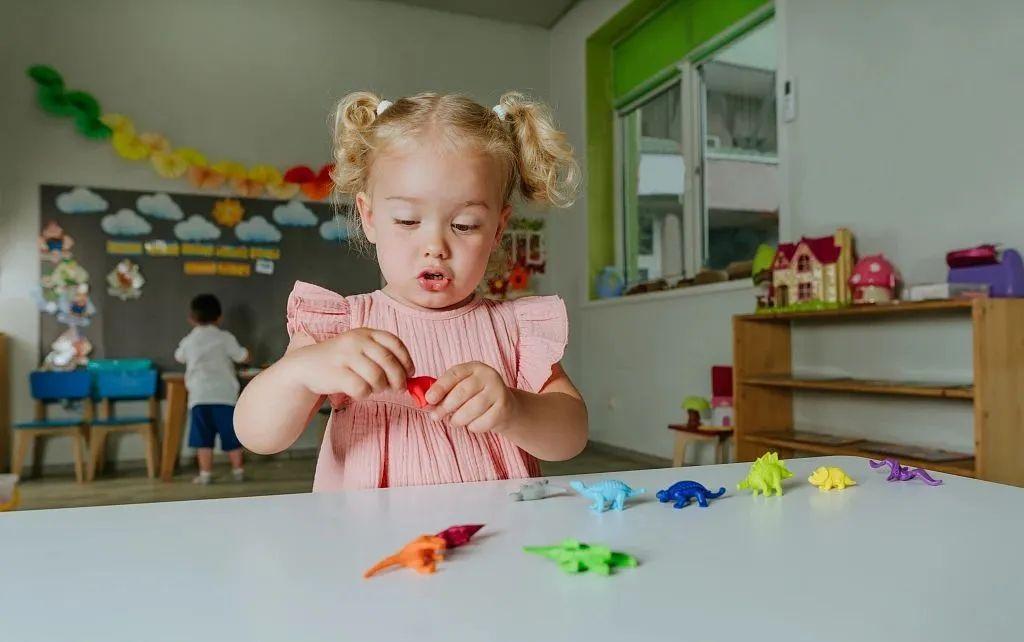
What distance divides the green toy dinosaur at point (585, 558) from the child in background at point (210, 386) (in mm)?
4157

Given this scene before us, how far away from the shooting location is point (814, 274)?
2979mm

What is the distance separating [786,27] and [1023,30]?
117cm

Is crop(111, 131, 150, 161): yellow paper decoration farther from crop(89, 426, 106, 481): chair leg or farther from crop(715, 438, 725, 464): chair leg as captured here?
crop(715, 438, 725, 464): chair leg

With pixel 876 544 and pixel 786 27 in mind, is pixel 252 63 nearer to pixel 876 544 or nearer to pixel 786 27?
pixel 786 27

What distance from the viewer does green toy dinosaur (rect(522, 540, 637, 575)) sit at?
0.46 metres

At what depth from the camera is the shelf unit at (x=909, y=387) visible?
223 centimetres

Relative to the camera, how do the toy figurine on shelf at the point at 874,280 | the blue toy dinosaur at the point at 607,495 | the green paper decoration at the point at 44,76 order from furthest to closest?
1. the green paper decoration at the point at 44,76
2. the toy figurine on shelf at the point at 874,280
3. the blue toy dinosaur at the point at 607,495

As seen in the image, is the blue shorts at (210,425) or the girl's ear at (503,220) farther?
the blue shorts at (210,425)

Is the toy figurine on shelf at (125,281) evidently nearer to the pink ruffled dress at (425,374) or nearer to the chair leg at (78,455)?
the chair leg at (78,455)

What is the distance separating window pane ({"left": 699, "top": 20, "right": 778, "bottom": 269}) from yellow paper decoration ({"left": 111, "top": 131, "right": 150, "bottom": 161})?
3.50 m

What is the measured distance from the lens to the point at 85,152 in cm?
467

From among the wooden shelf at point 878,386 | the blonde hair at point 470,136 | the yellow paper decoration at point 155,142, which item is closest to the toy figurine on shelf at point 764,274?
the wooden shelf at point 878,386

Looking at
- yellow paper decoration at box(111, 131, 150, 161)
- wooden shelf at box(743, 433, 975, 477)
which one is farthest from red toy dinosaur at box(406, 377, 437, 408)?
yellow paper decoration at box(111, 131, 150, 161)

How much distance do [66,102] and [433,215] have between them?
4.71 metres
